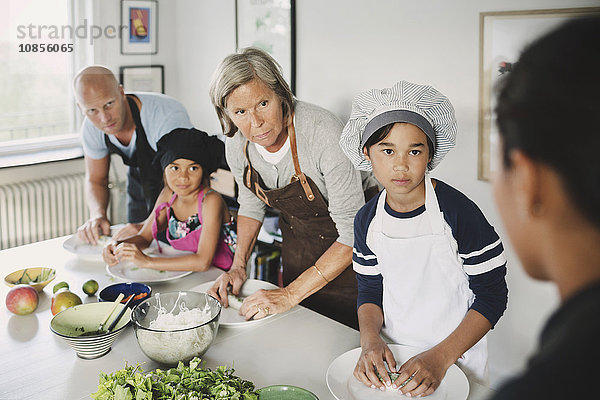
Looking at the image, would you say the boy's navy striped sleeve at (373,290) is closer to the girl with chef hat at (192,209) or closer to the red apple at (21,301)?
the girl with chef hat at (192,209)

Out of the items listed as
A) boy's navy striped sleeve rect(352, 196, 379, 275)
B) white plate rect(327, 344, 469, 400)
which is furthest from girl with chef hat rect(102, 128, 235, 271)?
white plate rect(327, 344, 469, 400)

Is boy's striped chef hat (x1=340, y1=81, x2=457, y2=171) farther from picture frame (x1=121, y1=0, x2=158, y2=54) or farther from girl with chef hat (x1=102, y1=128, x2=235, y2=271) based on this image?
picture frame (x1=121, y1=0, x2=158, y2=54)

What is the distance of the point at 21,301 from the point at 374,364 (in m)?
1.06

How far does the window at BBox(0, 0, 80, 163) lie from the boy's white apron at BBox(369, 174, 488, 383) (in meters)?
2.49

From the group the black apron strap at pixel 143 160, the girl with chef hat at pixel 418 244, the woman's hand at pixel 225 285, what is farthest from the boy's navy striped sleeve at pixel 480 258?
A: the black apron strap at pixel 143 160

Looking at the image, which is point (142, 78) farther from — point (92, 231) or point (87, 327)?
point (87, 327)

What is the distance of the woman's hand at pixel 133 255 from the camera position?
2.01m

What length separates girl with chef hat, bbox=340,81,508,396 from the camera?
140 centimetres

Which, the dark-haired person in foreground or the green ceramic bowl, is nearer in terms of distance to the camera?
the dark-haired person in foreground

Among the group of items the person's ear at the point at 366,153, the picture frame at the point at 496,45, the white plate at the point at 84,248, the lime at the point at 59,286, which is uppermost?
the picture frame at the point at 496,45

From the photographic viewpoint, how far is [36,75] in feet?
11.0

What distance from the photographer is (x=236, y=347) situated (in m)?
1.49

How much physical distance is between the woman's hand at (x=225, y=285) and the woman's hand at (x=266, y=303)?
0.12 metres

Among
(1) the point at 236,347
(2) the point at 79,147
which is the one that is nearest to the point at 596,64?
(1) the point at 236,347
